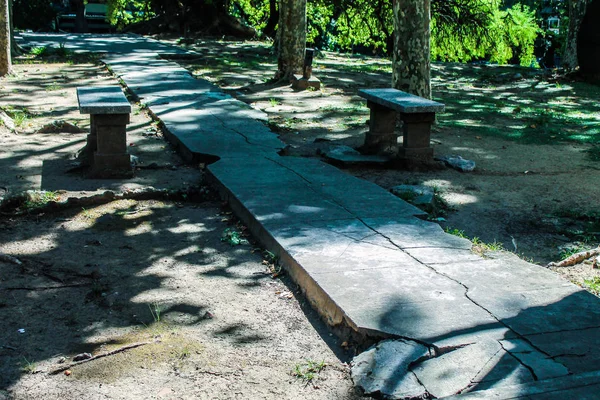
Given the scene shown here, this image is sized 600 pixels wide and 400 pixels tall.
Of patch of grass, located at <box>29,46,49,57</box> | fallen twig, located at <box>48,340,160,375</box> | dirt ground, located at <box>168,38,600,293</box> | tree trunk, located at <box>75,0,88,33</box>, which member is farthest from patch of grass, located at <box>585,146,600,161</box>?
tree trunk, located at <box>75,0,88,33</box>

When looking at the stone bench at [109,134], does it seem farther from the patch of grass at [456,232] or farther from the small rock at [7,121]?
the patch of grass at [456,232]

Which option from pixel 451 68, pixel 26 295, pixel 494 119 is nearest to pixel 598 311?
pixel 26 295

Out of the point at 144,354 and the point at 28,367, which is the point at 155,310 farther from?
the point at 28,367

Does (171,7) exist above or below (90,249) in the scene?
above

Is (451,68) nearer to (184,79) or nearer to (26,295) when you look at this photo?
(184,79)

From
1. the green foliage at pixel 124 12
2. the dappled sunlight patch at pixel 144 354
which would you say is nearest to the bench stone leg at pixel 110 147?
the dappled sunlight patch at pixel 144 354

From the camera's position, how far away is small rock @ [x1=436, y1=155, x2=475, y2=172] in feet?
25.9

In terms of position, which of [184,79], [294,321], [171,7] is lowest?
[294,321]

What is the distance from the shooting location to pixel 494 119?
11344mm

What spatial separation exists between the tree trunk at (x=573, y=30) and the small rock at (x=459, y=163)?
10.5m

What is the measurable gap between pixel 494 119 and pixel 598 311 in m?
7.95

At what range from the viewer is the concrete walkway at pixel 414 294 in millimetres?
3195

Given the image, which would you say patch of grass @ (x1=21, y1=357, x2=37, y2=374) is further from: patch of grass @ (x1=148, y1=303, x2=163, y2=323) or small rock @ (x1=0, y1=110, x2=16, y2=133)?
small rock @ (x1=0, y1=110, x2=16, y2=133)

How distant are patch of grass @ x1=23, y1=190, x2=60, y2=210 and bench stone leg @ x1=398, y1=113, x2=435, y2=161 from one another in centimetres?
365
